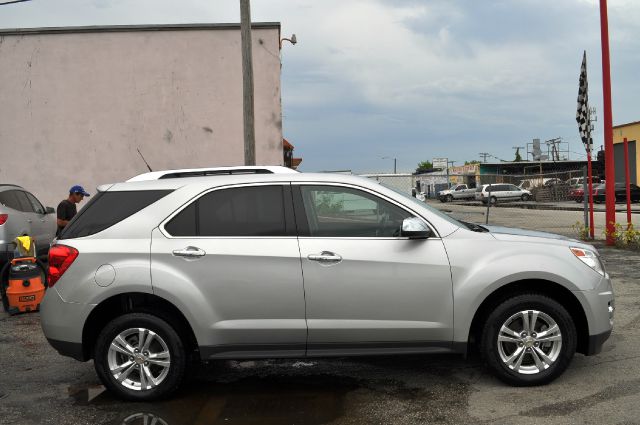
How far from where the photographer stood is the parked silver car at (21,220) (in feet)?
30.3

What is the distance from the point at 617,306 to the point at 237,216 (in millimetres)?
5114

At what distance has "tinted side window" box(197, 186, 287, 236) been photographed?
15.0ft

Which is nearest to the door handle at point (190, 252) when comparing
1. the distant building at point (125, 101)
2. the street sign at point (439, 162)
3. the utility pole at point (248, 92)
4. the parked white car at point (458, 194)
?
the utility pole at point (248, 92)

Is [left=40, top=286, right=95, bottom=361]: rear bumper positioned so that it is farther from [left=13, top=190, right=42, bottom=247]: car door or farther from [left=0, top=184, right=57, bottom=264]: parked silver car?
[left=13, top=190, right=42, bottom=247]: car door

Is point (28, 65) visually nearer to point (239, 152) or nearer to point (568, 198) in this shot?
point (239, 152)

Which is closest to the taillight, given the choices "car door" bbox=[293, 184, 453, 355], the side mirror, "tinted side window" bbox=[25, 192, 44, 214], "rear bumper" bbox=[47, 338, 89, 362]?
"rear bumper" bbox=[47, 338, 89, 362]

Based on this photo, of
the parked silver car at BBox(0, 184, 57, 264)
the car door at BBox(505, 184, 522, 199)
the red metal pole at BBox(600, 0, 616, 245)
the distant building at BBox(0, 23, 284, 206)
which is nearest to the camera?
the parked silver car at BBox(0, 184, 57, 264)

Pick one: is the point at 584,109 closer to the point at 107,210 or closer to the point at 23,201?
the point at 23,201

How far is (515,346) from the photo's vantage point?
458 cm

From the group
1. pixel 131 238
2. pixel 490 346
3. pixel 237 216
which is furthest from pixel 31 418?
pixel 490 346

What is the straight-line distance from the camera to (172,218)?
4.59 metres

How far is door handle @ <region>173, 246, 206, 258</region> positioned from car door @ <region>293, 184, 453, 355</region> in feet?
2.40

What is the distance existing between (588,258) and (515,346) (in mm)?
891

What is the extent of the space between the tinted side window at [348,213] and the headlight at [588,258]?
1.32m
